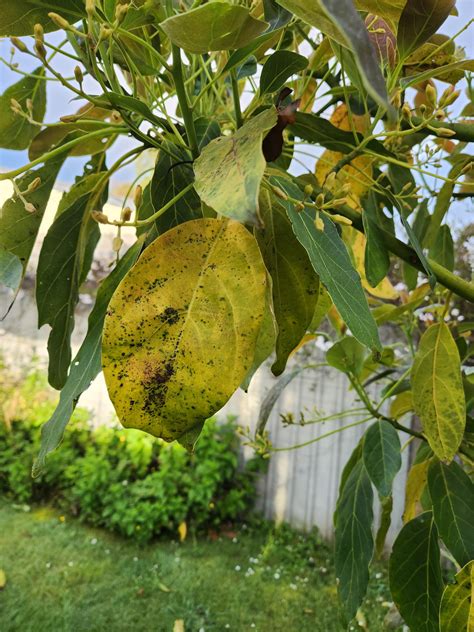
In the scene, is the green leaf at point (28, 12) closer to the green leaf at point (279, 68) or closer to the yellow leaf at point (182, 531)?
the green leaf at point (279, 68)

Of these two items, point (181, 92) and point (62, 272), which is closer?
point (181, 92)

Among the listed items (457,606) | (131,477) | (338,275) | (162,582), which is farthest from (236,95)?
(131,477)

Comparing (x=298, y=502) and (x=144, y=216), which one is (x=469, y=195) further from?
(x=298, y=502)

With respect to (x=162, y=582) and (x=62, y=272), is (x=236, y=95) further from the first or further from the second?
(x=162, y=582)

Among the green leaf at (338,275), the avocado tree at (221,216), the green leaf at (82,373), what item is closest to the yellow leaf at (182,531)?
the avocado tree at (221,216)

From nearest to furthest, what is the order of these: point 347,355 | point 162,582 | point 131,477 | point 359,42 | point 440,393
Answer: point 359,42, point 440,393, point 347,355, point 162,582, point 131,477

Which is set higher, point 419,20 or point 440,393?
point 419,20

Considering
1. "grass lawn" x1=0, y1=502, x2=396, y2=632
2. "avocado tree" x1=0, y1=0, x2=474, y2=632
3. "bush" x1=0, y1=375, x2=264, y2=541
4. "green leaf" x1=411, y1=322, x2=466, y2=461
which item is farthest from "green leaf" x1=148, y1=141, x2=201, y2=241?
"bush" x1=0, y1=375, x2=264, y2=541
